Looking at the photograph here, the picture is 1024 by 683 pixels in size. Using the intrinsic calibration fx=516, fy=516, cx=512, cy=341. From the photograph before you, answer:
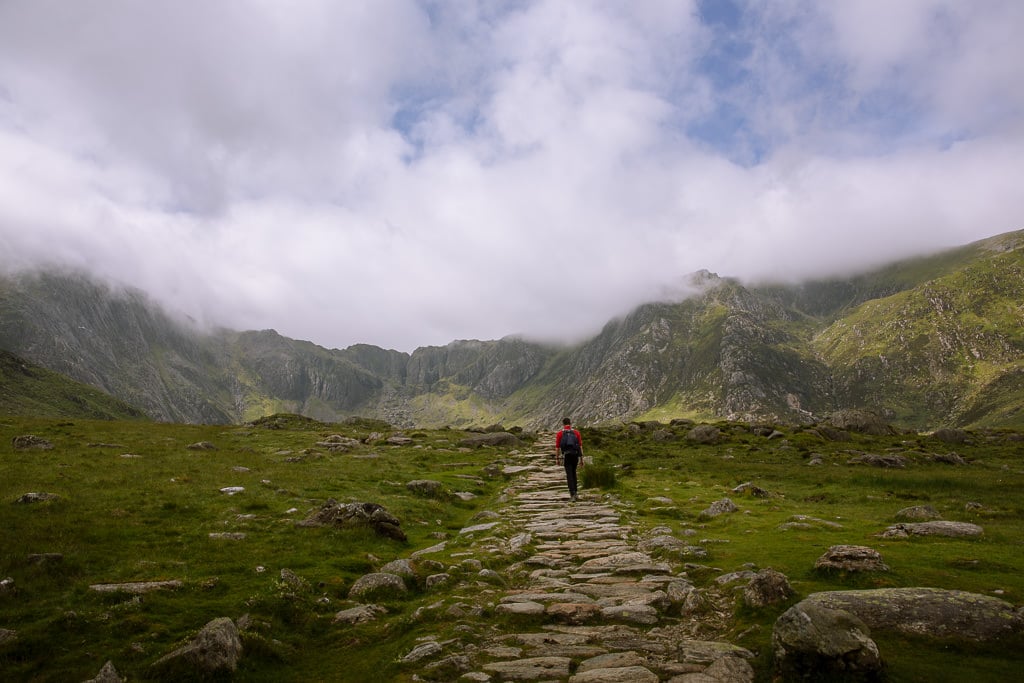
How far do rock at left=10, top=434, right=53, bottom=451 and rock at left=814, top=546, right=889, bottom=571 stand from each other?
50828mm

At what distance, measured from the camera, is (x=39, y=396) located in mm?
176750

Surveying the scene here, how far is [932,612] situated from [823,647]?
3.67 meters

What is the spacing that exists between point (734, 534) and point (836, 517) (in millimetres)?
7010

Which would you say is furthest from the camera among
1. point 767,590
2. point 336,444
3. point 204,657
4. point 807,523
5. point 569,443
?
point 336,444

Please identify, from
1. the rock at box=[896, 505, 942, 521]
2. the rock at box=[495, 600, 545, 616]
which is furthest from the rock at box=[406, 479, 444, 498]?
the rock at box=[896, 505, 942, 521]

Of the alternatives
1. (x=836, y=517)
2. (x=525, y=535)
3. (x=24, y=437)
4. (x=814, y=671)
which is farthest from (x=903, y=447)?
(x=24, y=437)

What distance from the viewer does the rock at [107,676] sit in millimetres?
9539

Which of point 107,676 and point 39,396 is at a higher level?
point 39,396

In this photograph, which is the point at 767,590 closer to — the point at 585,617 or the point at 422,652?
the point at 585,617

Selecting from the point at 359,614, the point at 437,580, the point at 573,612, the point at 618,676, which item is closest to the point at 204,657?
the point at 359,614

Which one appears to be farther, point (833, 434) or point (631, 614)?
point (833, 434)

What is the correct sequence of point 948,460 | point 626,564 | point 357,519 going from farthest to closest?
point 948,460
point 357,519
point 626,564

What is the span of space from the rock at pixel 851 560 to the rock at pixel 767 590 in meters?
2.40

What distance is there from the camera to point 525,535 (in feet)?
68.1
